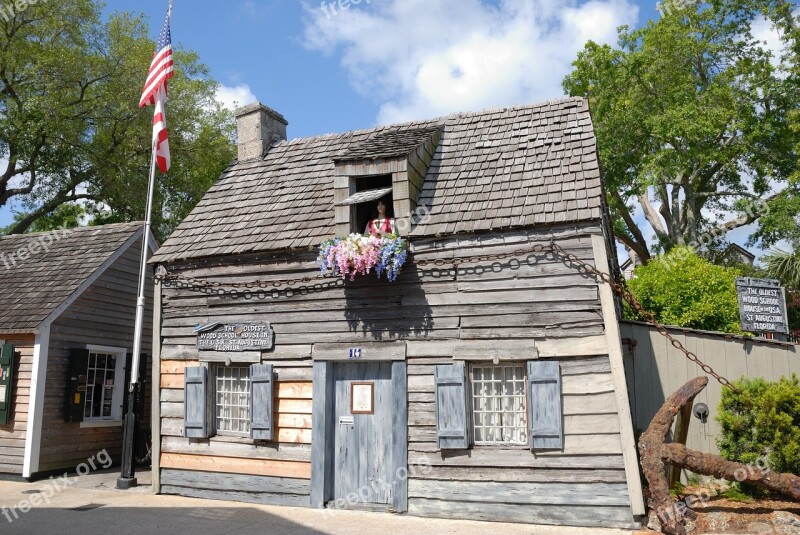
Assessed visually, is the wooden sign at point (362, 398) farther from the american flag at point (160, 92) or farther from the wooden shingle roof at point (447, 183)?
the american flag at point (160, 92)

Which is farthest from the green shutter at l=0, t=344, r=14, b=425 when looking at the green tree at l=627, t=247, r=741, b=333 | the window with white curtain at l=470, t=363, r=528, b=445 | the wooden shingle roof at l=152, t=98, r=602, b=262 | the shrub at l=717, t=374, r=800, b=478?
the green tree at l=627, t=247, r=741, b=333

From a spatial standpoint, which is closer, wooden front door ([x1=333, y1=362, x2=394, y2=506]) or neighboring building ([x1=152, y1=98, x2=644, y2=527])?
neighboring building ([x1=152, y1=98, x2=644, y2=527])

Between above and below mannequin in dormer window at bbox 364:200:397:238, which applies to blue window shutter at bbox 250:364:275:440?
below

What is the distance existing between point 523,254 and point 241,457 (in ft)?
17.0

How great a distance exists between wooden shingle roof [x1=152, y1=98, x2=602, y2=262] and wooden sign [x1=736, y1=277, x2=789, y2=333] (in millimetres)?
3265

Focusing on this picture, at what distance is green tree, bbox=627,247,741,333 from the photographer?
1360cm

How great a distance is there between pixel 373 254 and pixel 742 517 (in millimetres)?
5326

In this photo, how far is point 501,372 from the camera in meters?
8.45

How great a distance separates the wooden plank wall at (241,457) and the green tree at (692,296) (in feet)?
26.5

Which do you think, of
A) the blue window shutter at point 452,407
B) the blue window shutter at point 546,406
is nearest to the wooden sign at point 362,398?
the blue window shutter at point 452,407

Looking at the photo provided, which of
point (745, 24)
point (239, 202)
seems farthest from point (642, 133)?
point (239, 202)

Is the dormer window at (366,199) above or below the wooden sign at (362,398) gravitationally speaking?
above

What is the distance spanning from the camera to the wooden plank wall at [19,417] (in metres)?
11.7

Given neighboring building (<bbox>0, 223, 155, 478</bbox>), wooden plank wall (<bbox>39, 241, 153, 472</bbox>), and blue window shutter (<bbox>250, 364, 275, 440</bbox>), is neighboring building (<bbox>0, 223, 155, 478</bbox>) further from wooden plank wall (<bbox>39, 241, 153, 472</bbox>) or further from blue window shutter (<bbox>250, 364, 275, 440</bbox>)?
blue window shutter (<bbox>250, 364, 275, 440</bbox>)
